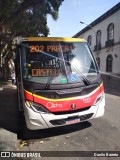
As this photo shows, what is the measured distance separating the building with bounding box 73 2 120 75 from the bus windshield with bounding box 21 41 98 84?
23.0 meters

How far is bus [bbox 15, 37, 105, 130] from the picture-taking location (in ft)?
18.4

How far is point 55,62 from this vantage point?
6246mm

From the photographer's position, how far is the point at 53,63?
20.4ft

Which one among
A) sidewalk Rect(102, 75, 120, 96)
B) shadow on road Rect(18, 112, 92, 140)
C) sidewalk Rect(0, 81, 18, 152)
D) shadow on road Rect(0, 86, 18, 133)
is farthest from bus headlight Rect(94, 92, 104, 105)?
sidewalk Rect(102, 75, 120, 96)

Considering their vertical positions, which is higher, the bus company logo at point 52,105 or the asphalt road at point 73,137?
the bus company logo at point 52,105

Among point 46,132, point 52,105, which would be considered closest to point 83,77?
point 52,105

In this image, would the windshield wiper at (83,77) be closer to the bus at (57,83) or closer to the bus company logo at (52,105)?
the bus at (57,83)

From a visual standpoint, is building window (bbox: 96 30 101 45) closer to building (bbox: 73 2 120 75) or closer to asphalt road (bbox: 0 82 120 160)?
building (bbox: 73 2 120 75)

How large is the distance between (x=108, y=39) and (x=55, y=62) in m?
27.3

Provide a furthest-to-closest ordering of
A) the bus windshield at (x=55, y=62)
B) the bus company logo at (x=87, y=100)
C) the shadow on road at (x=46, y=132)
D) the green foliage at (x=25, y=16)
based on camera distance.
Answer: the green foliage at (x=25, y=16) < the shadow on road at (x=46, y=132) < the bus windshield at (x=55, y=62) < the bus company logo at (x=87, y=100)

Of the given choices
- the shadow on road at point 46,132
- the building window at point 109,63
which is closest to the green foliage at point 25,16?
the shadow on road at point 46,132

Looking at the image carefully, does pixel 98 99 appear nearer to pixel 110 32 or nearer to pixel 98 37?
pixel 110 32

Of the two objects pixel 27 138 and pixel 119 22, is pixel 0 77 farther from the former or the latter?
pixel 27 138

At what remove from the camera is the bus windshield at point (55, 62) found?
19.7ft
